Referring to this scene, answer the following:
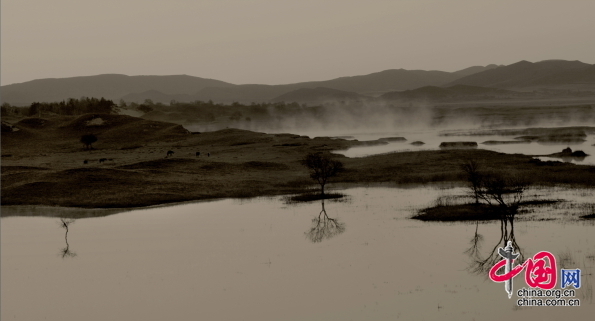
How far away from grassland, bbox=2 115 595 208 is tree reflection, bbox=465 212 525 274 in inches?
825

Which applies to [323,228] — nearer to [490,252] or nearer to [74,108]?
[490,252]

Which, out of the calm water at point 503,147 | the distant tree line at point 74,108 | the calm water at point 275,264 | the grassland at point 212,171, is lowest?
the calm water at point 275,264

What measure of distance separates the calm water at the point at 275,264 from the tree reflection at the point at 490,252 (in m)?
0.30

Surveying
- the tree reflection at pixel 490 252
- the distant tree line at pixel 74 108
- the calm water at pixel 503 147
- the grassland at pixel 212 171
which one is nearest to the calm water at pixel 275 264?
the tree reflection at pixel 490 252

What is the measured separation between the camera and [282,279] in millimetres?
31906

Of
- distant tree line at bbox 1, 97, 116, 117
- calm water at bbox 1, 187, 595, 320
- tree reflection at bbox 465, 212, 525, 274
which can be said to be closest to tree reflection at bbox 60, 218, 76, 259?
calm water at bbox 1, 187, 595, 320

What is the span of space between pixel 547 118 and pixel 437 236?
427 ft

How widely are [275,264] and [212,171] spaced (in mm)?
40395

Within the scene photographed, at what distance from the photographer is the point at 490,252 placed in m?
34.9

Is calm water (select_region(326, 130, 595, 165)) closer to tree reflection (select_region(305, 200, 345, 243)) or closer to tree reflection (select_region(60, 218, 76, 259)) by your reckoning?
tree reflection (select_region(305, 200, 345, 243))

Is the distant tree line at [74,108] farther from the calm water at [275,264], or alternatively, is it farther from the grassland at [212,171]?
the calm water at [275,264]

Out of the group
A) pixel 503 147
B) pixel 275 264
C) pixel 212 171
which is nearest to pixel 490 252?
pixel 275 264

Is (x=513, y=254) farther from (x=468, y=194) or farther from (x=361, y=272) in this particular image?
(x=468, y=194)

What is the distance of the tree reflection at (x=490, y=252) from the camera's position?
32.5m
